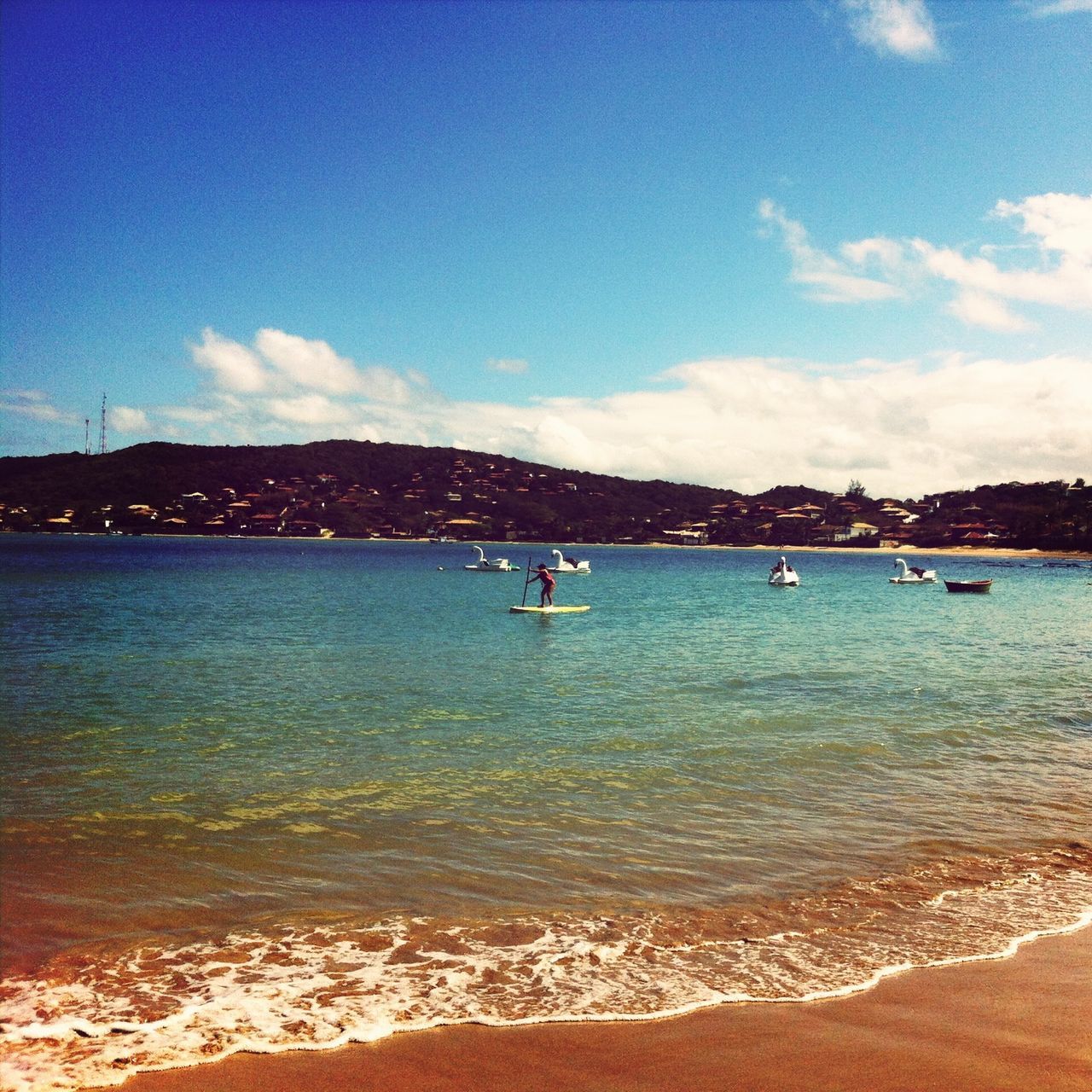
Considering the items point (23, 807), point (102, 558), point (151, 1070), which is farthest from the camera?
point (102, 558)

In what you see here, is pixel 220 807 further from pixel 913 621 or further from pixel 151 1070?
pixel 913 621

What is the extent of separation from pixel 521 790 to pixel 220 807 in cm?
406

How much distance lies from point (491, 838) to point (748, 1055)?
494 centimetres

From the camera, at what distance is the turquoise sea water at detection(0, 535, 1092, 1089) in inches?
246

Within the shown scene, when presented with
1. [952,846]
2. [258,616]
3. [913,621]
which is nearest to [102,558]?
[258,616]

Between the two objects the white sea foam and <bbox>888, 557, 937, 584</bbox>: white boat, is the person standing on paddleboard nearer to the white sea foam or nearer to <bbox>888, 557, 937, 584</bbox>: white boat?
the white sea foam

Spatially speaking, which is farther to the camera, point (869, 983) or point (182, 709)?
point (182, 709)

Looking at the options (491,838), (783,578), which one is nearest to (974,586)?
(783,578)

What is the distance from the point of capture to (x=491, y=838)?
990cm

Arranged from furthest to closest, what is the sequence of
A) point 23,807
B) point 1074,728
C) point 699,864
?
1. point 1074,728
2. point 23,807
3. point 699,864

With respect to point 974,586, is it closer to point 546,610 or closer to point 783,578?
point 783,578

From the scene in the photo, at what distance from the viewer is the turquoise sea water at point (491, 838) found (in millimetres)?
6242

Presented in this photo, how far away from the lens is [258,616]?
39844mm

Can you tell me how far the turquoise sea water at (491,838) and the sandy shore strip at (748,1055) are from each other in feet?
0.89
